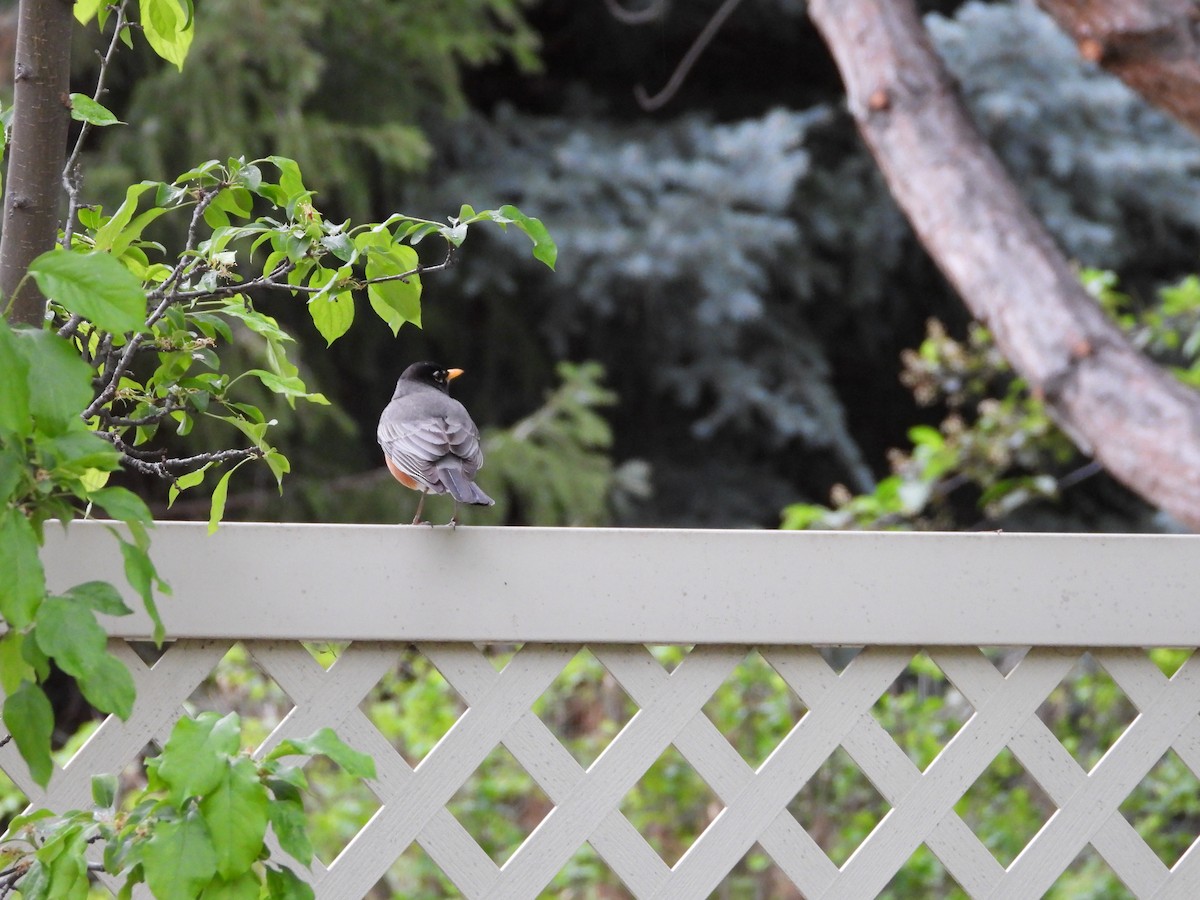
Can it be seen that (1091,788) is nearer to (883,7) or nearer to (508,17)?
(883,7)

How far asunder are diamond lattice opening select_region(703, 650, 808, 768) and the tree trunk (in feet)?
9.33

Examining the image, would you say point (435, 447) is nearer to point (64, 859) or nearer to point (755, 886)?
point (64, 859)

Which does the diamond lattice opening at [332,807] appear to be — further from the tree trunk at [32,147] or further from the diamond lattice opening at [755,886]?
the tree trunk at [32,147]

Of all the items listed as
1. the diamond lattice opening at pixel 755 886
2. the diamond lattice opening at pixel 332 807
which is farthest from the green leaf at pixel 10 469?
the diamond lattice opening at pixel 755 886

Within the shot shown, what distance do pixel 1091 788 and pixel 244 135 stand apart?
15.0 feet

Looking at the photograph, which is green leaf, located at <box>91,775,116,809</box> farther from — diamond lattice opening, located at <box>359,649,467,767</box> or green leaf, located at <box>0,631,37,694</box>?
diamond lattice opening, located at <box>359,649,467,767</box>

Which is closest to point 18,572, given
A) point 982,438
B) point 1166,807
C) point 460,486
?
→ point 460,486

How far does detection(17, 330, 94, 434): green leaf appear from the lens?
0.86m

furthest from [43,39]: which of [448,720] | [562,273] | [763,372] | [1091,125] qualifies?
[1091,125]

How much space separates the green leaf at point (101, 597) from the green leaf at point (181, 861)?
16 cm

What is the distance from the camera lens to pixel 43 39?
3.67 feet

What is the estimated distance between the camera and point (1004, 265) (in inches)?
114

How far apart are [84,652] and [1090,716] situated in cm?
370

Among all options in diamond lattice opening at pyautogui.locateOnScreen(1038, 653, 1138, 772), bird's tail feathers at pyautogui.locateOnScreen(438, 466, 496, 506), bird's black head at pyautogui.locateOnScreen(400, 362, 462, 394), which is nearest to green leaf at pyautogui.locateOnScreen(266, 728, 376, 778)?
bird's tail feathers at pyautogui.locateOnScreen(438, 466, 496, 506)
